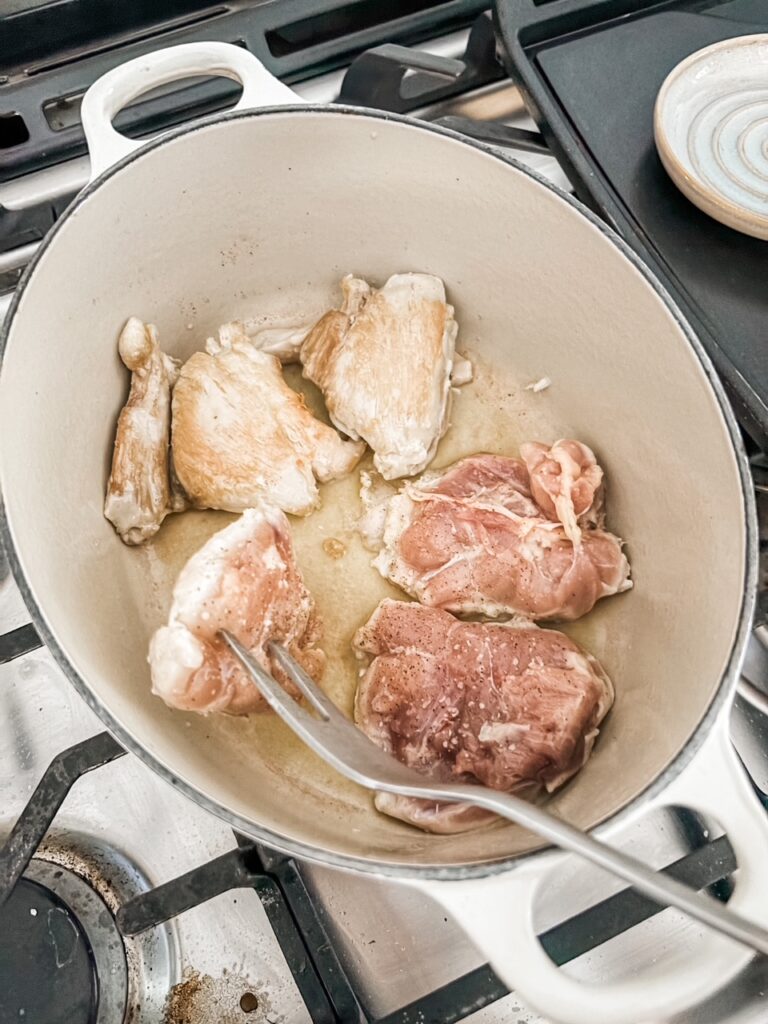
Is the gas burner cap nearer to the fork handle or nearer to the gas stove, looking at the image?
the gas stove

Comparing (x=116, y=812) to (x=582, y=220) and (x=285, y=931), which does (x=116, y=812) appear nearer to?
(x=285, y=931)

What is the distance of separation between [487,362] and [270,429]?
13.5 inches

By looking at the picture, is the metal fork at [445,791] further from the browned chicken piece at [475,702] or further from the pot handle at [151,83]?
the pot handle at [151,83]

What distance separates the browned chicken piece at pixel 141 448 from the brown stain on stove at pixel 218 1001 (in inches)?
20.1

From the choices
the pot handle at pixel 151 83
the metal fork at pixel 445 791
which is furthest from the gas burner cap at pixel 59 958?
the pot handle at pixel 151 83

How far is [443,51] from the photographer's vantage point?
4.12 feet

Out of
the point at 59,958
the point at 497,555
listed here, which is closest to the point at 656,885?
the point at 497,555

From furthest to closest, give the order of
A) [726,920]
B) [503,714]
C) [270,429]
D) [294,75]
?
[294,75] → [270,429] → [503,714] → [726,920]

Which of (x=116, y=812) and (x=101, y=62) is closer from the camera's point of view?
(x=116, y=812)

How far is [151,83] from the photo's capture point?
3.04 feet

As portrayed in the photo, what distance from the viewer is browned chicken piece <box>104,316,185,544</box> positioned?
1.01 m

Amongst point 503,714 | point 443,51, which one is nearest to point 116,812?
point 503,714

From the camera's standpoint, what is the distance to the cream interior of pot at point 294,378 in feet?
2.74

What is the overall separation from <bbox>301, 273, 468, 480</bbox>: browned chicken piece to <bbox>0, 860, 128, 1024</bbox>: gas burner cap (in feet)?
2.04
